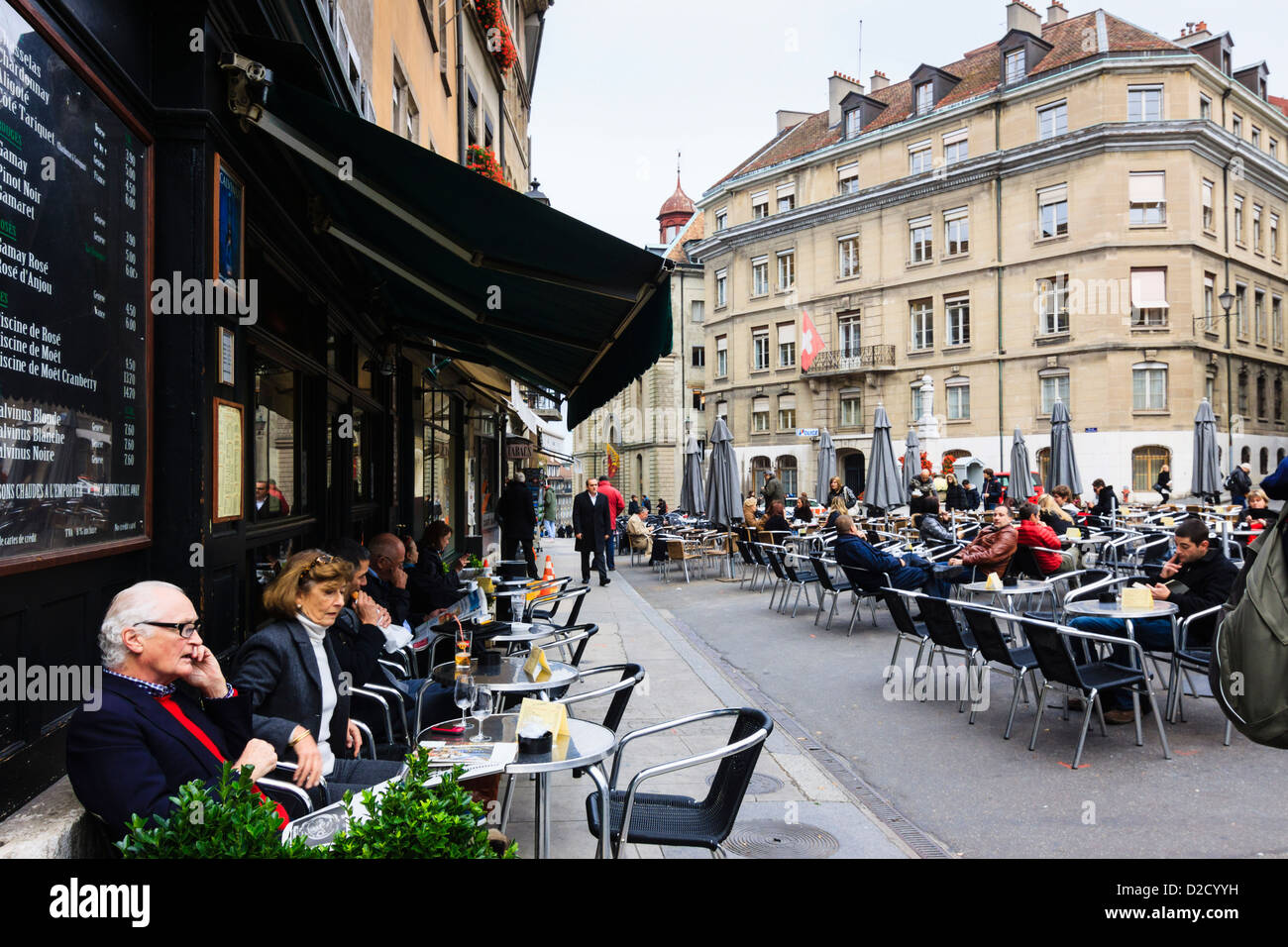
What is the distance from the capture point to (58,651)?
275cm

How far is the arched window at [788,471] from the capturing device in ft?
137

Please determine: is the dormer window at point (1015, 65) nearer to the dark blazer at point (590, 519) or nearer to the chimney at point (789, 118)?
the chimney at point (789, 118)

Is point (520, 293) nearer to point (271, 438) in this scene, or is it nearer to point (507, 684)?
point (271, 438)

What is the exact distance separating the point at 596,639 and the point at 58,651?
7.64m

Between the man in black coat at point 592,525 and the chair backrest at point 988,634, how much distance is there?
986 cm

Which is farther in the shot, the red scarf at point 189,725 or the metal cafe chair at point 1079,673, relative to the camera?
the metal cafe chair at point 1079,673

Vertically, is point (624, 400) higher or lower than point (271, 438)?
higher

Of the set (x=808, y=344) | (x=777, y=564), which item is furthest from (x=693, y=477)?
(x=808, y=344)

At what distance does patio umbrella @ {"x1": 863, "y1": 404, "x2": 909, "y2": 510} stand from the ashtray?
1749 centimetres

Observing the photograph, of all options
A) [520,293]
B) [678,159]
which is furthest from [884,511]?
A: [678,159]

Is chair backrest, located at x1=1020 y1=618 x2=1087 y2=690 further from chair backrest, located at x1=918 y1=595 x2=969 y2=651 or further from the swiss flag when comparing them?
the swiss flag

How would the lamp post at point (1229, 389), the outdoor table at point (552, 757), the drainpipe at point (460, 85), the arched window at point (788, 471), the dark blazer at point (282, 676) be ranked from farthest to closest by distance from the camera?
1. the arched window at point (788, 471)
2. the lamp post at point (1229, 389)
3. the drainpipe at point (460, 85)
4. the dark blazer at point (282, 676)
5. the outdoor table at point (552, 757)

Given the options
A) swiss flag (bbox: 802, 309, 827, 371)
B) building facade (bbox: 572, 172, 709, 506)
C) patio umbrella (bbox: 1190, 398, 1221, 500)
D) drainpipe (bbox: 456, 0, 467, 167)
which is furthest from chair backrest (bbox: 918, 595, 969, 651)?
building facade (bbox: 572, 172, 709, 506)

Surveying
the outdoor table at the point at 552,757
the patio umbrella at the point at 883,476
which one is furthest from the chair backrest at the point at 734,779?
the patio umbrella at the point at 883,476
